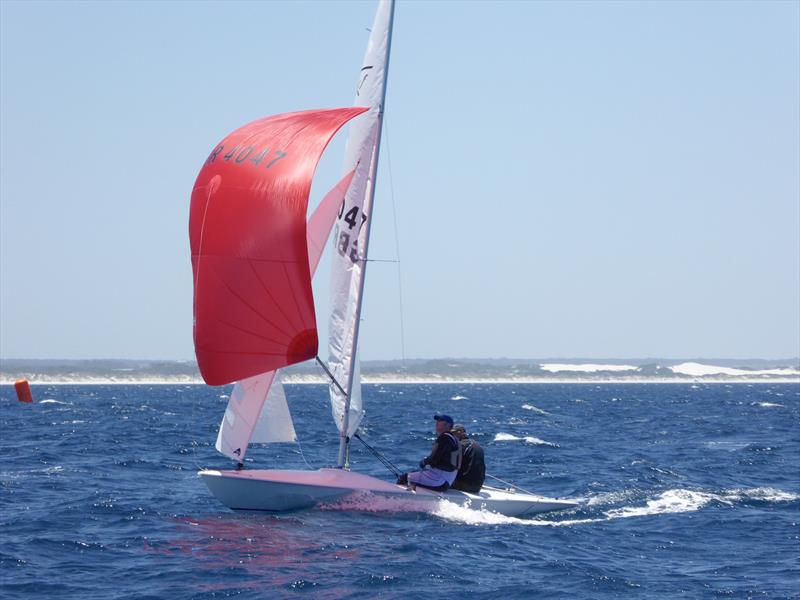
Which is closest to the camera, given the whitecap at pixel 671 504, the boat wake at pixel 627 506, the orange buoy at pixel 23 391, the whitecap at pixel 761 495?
the boat wake at pixel 627 506

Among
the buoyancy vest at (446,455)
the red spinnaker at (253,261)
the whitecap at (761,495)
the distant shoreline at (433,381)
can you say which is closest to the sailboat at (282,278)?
the red spinnaker at (253,261)

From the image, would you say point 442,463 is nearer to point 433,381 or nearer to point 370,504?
point 370,504

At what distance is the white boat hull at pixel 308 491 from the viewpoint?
1523cm

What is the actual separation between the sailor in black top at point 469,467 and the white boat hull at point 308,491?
4.4 inches

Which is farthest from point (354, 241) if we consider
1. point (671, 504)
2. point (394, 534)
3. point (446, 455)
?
point (671, 504)

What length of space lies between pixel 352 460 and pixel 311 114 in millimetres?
10408

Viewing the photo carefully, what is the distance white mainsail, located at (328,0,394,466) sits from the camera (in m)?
15.8

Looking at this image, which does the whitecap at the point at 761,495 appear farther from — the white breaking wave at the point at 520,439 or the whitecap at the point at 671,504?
the white breaking wave at the point at 520,439

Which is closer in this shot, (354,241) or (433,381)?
(354,241)

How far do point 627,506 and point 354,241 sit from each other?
618 cm

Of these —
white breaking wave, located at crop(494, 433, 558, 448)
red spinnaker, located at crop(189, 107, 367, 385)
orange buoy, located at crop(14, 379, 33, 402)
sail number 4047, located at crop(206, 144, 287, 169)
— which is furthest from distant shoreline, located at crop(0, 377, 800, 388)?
red spinnaker, located at crop(189, 107, 367, 385)

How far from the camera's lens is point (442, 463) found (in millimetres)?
15938

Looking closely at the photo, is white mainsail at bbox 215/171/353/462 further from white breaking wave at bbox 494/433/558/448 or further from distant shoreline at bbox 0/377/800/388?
distant shoreline at bbox 0/377/800/388

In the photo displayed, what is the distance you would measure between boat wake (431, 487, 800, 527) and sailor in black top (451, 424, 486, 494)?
1.20ft
